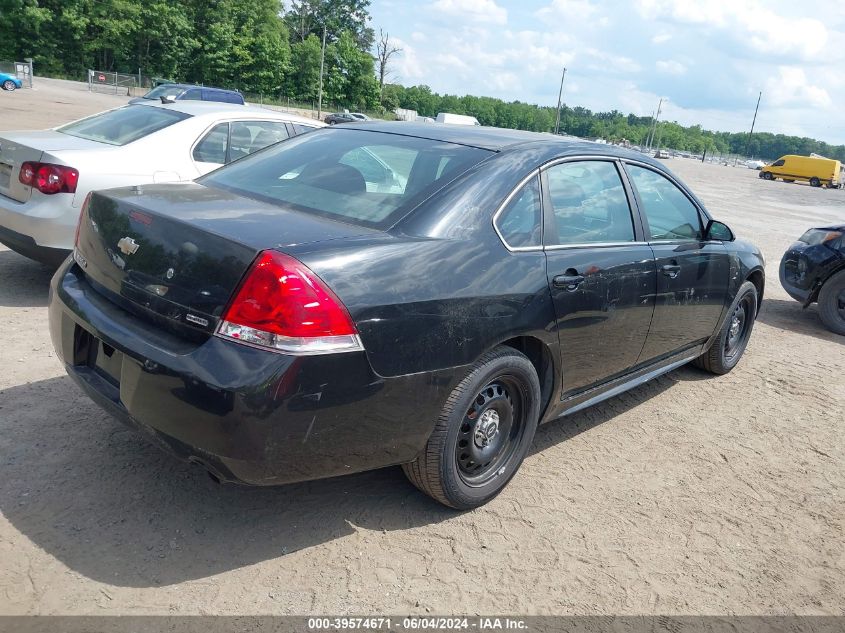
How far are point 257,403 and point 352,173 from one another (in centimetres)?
146

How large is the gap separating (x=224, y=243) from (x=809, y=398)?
4.60m

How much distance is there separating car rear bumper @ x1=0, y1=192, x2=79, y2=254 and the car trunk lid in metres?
2.26

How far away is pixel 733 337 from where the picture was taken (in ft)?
18.1

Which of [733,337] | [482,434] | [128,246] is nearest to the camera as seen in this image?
[128,246]

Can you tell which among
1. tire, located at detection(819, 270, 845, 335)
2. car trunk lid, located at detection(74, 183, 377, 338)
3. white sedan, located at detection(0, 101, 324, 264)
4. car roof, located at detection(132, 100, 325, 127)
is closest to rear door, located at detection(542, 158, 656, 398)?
car trunk lid, located at detection(74, 183, 377, 338)

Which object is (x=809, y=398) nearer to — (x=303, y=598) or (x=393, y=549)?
(x=393, y=549)

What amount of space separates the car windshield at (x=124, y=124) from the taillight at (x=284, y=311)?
13.2 feet

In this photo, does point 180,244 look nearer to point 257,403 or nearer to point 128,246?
point 128,246

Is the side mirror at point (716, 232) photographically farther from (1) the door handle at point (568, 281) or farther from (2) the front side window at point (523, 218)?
(2) the front side window at point (523, 218)

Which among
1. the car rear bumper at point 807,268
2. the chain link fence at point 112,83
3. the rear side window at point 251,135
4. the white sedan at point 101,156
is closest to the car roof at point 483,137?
the white sedan at point 101,156

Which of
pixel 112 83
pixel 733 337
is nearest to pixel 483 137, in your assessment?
pixel 733 337

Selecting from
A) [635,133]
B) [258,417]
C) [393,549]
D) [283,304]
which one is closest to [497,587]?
[393,549]

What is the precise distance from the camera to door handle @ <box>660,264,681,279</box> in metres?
4.02

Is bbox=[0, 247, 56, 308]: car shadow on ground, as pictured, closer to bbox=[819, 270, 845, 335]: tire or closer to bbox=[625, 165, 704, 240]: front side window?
bbox=[625, 165, 704, 240]: front side window
